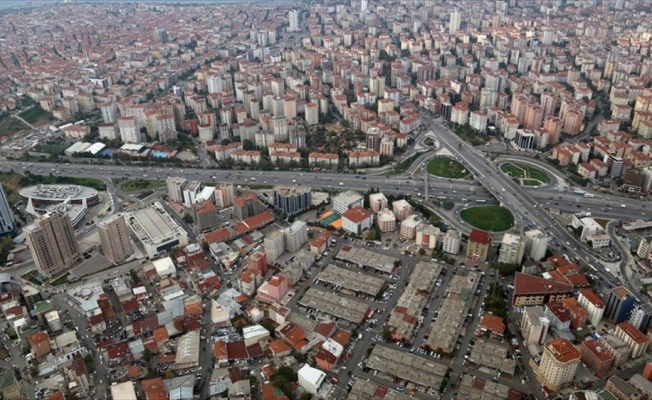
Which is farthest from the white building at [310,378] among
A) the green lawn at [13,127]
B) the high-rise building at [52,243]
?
the green lawn at [13,127]

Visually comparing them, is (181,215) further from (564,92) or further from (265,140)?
(564,92)

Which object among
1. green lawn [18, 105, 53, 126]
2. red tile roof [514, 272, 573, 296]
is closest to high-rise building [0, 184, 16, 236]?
green lawn [18, 105, 53, 126]

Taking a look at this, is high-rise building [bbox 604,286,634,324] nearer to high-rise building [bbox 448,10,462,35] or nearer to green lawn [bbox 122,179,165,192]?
green lawn [bbox 122,179,165,192]

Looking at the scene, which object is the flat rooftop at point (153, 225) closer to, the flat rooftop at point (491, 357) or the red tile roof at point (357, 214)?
the red tile roof at point (357, 214)

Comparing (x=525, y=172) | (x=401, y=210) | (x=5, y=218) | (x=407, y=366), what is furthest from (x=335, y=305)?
(x=5, y=218)

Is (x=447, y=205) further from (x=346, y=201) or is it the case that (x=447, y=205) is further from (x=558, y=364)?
(x=558, y=364)
